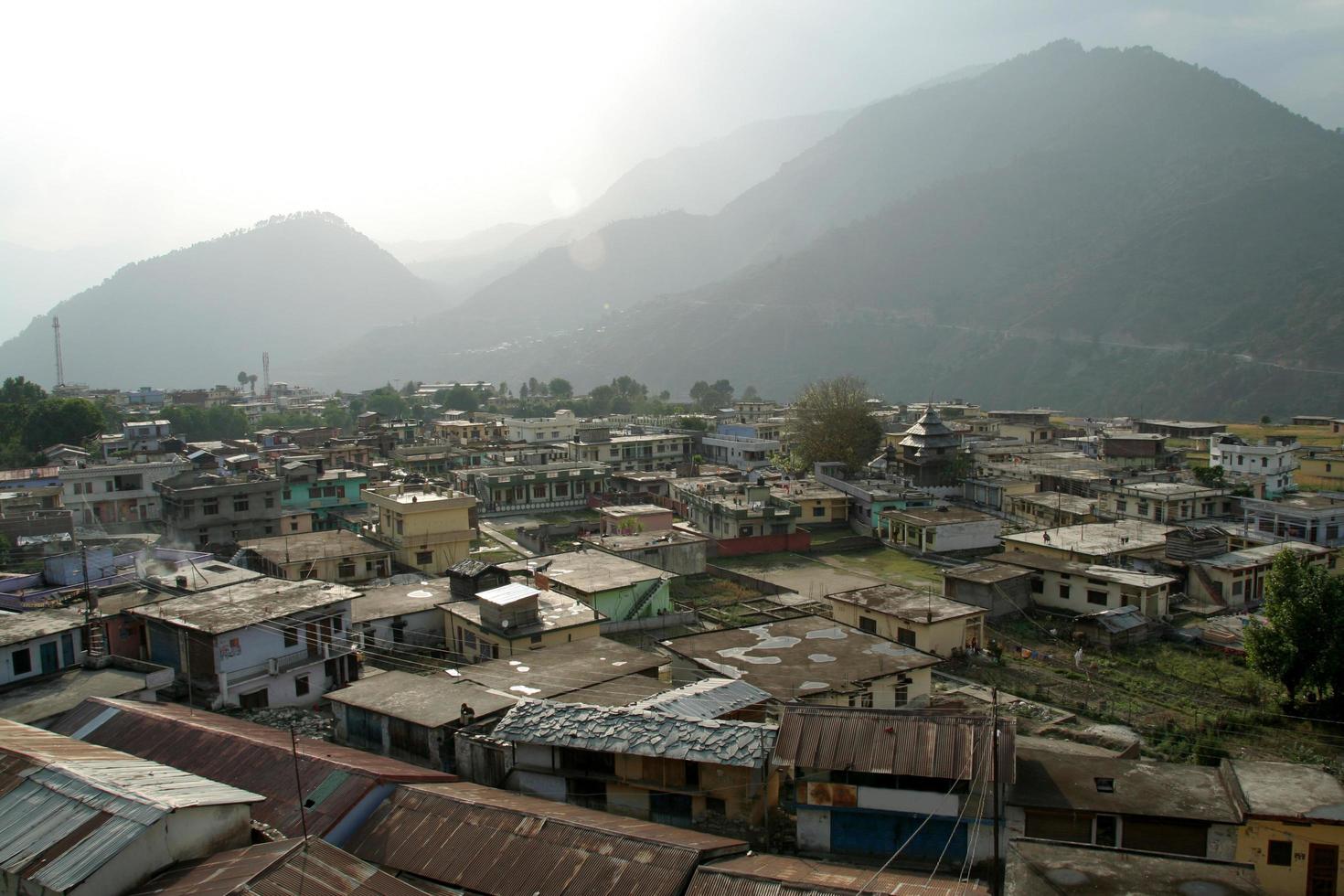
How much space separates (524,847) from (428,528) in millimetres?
21992

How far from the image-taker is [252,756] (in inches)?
567

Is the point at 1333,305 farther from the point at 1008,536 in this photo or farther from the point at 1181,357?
the point at 1008,536

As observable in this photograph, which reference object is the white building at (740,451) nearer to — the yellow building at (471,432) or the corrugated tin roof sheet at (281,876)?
the yellow building at (471,432)

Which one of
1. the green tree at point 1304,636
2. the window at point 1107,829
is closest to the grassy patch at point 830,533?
the green tree at point 1304,636

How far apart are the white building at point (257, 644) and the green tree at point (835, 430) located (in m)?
34.2

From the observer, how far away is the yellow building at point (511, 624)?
20.9 metres

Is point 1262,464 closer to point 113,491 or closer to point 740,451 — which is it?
point 740,451

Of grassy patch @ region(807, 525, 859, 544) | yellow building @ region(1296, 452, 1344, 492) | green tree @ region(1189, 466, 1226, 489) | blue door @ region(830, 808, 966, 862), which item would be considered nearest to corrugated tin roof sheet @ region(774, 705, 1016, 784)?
blue door @ region(830, 808, 966, 862)

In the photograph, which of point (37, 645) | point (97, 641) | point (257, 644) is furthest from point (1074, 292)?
point (37, 645)

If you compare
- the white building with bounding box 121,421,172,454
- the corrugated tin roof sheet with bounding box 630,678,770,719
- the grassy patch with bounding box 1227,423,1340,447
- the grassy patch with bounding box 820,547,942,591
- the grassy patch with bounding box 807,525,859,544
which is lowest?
the grassy patch with bounding box 820,547,942,591

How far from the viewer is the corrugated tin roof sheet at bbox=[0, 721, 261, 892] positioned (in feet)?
35.0

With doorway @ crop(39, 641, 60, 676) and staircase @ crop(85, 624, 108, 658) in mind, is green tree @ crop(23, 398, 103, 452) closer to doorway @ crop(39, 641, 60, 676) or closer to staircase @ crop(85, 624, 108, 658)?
staircase @ crop(85, 624, 108, 658)

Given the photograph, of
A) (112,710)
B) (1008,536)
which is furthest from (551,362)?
(112,710)

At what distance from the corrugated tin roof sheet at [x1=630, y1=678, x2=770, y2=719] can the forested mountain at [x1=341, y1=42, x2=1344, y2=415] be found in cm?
10576
